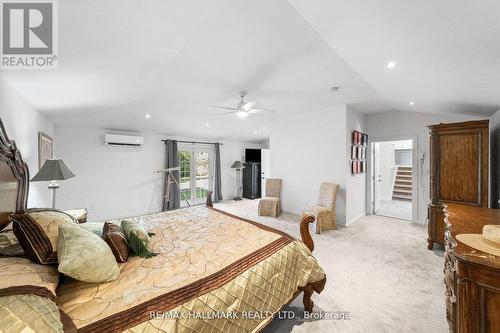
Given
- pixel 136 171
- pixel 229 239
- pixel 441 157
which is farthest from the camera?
pixel 136 171

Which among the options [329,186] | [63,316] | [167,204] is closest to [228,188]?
[167,204]

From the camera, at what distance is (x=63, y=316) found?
2.91 ft

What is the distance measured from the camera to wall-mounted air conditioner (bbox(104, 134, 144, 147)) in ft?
15.8

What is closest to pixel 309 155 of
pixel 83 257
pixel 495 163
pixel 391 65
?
pixel 391 65

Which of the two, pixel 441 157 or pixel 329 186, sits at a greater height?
pixel 441 157

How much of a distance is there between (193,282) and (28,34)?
6.44ft

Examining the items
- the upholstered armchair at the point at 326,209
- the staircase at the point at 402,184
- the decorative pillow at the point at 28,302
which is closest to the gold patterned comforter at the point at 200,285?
the decorative pillow at the point at 28,302

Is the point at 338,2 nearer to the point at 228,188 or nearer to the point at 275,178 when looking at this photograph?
the point at 275,178

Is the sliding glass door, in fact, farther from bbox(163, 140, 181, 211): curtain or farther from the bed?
the bed

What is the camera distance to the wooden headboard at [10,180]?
1.55 m

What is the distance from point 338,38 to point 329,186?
3075 mm

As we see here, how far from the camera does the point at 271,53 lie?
2.22 meters

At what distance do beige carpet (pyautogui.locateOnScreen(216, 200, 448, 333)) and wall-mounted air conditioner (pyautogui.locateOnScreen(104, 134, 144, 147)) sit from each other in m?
4.44

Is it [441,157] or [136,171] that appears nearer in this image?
[441,157]
